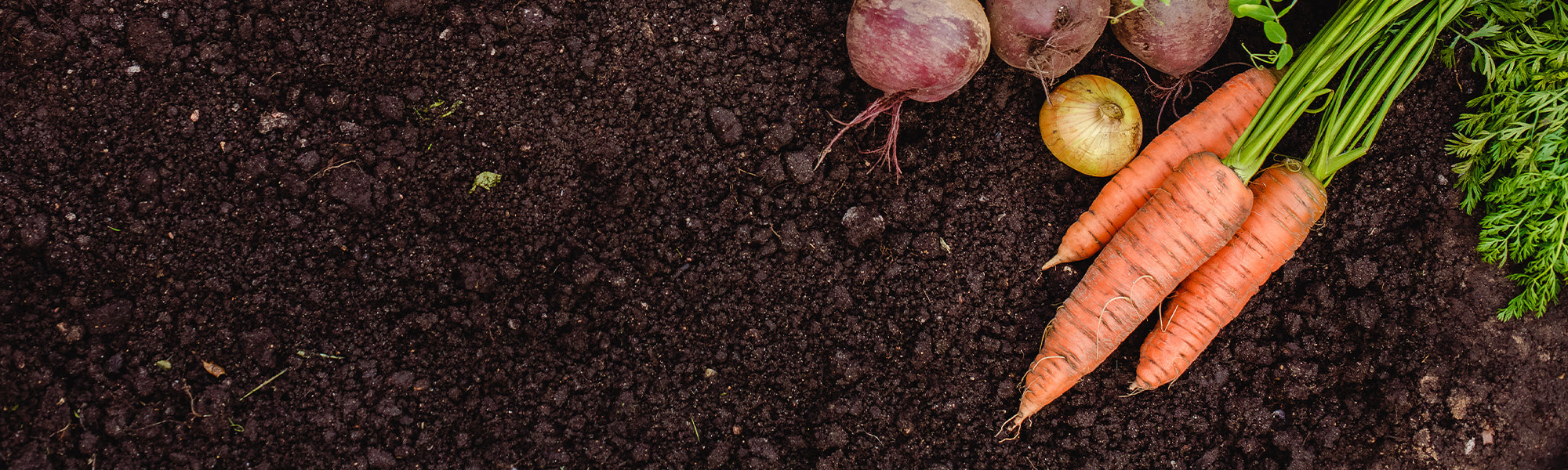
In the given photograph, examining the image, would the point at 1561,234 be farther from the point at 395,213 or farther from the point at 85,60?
the point at 85,60

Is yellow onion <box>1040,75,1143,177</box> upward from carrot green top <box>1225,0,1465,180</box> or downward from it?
downward

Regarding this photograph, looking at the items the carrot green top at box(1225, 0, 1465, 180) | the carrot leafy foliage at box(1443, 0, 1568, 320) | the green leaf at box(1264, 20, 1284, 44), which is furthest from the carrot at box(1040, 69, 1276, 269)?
the carrot leafy foliage at box(1443, 0, 1568, 320)

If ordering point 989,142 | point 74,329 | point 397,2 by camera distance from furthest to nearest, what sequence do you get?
point 989,142 < point 397,2 < point 74,329

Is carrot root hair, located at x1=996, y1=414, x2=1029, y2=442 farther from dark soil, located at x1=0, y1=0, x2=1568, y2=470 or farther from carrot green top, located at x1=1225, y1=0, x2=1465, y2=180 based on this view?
carrot green top, located at x1=1225, y1=0, x2=1465, y2=180

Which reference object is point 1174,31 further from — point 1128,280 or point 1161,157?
point 1128,280

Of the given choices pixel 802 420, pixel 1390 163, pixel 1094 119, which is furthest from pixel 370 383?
pixel 1390 163

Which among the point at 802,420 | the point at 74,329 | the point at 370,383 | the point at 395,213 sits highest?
the point at 395,213

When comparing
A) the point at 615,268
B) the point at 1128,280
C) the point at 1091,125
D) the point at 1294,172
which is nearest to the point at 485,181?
the point at 615,268
